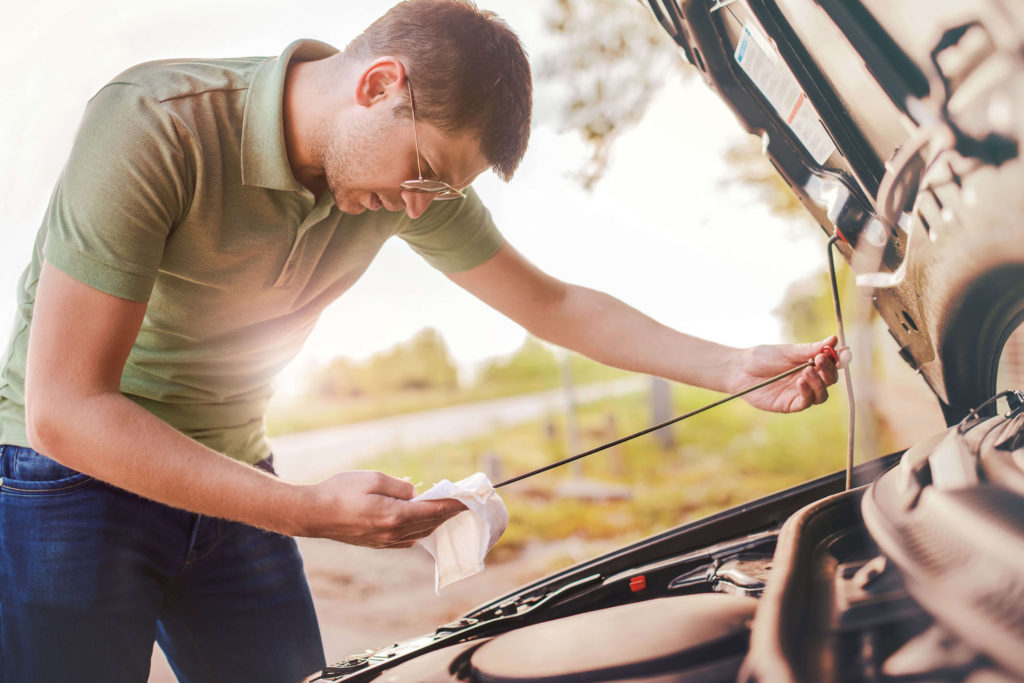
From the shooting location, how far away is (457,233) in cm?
136

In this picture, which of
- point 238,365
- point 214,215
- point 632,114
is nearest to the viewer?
point 214,215

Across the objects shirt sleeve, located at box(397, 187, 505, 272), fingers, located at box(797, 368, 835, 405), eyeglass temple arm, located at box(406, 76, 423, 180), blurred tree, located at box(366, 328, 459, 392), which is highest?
eyeglass temple arm, located at box(406, 76, 423, 180)

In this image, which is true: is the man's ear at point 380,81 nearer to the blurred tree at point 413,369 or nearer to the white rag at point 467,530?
the white rag at point 467,530

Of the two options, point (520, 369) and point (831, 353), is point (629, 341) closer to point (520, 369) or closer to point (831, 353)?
point (831, 353)

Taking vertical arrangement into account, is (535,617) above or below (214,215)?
below

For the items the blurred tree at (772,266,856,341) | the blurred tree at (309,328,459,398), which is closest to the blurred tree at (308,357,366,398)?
the blurred tree at (309,328,459,398)

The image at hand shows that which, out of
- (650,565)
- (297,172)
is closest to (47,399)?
(297,172)

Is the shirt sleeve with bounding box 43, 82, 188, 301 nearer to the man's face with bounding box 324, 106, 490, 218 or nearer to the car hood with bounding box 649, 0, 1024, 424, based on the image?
the man's face with bounding box 324, 106, 490, 218

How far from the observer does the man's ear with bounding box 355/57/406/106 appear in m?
1.02

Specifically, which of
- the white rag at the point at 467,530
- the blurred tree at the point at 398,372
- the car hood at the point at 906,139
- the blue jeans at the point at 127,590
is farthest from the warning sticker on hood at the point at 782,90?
the blurred tree at the point at 398,372

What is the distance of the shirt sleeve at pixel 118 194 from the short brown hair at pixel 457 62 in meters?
0.31

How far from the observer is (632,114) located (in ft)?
11.1

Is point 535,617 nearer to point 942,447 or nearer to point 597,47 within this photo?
point 942,447

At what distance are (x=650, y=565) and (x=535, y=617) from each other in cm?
22
